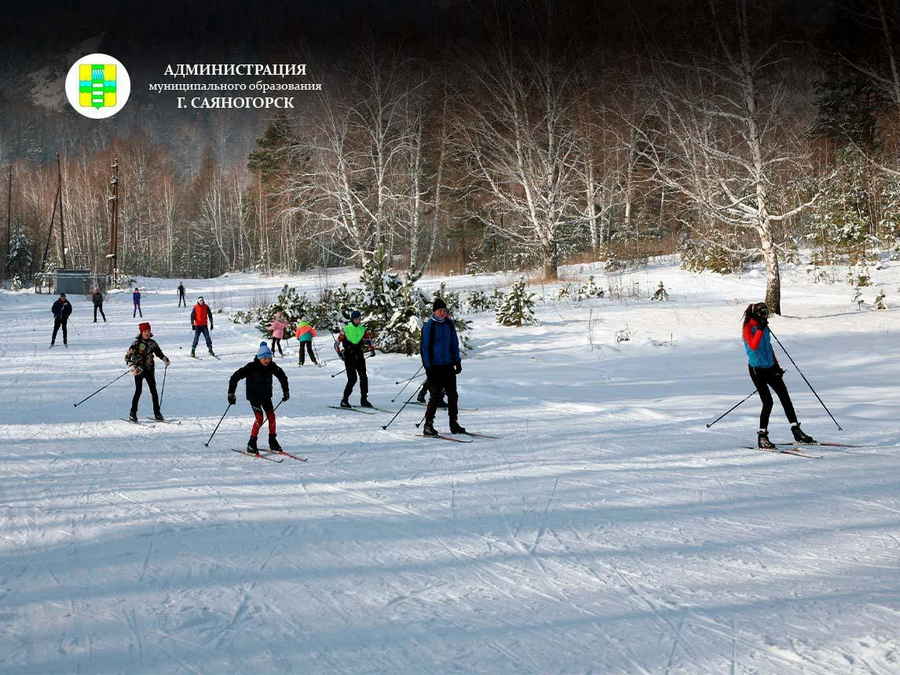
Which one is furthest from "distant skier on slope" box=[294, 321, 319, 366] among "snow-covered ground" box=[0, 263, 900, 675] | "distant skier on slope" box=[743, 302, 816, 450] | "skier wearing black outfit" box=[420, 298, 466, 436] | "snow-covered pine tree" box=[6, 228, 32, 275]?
"snow-covered pine tree" box=[6, 228, 32, 275]

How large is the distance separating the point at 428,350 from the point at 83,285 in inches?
1627

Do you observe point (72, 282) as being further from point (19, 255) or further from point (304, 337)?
point (304, 337)

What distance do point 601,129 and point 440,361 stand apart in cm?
1572

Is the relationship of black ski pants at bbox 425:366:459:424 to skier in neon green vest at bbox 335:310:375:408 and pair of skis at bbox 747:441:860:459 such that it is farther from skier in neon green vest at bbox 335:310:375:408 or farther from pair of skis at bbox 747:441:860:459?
pair of skis at bbox 747:441:860:459

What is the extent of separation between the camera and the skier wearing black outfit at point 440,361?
8914mm

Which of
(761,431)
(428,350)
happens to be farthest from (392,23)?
(761,431)

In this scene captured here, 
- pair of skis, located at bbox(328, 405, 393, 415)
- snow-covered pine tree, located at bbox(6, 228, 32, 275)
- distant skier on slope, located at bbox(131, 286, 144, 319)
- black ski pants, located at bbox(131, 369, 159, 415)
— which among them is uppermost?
snow-covered pine tree, located at bbox(6, 228, 32, 275)

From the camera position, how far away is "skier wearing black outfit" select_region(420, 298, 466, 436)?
29.2ft

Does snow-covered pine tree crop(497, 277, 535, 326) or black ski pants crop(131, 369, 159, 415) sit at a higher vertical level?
snow-covered pine tree crop(497, 277, 535, 326)

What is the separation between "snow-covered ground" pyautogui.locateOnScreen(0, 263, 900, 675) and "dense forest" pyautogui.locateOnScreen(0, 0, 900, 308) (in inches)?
367

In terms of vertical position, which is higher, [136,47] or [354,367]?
[136,47]

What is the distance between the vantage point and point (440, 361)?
29.4ft

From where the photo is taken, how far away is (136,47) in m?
140

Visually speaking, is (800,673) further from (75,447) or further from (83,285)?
(83,285)
